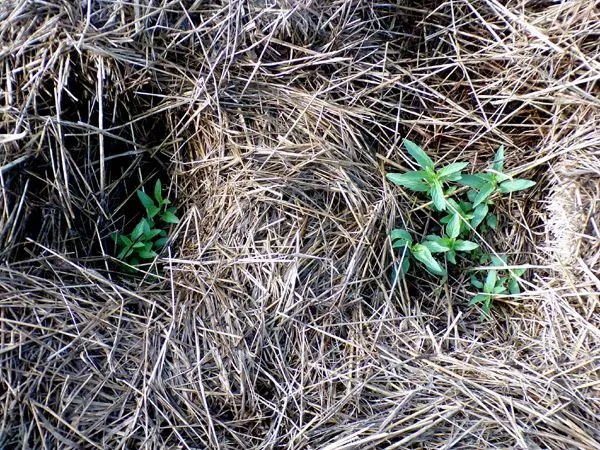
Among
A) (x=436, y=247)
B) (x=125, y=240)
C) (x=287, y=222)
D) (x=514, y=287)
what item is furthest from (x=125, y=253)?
(x=514, y=287)

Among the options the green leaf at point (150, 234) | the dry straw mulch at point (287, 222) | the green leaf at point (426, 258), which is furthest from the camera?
the green leaf at point (150, 234)

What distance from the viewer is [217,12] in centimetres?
195

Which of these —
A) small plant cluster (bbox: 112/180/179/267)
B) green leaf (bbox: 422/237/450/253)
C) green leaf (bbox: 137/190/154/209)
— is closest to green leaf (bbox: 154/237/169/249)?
small plant cluster (bbox: 112/180/179/267)

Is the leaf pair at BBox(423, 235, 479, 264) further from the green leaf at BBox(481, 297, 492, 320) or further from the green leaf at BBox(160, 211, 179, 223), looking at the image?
the green leaf at BBox(160, 211, 179, 223)

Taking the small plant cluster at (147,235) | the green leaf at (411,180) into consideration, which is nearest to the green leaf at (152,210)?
the small plant cluster at (147,235)

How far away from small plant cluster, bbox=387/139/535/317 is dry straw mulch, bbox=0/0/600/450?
0.19ft

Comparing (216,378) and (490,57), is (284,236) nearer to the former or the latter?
(216,378)

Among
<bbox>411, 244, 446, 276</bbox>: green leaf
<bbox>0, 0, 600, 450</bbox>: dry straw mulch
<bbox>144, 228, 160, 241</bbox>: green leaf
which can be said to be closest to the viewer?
<bbox>0, 0, 600, 450</bbox>: dry straw mulch

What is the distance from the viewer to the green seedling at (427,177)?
1.89 meters

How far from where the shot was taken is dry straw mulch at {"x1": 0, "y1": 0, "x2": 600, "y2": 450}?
64.4 inches

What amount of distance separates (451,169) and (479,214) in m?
0.18

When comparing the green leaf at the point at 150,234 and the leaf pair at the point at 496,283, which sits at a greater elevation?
the leaf pair at the point at 496,283

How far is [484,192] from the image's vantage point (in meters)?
1.92

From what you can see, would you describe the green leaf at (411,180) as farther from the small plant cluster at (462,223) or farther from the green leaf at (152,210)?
the green leaf at (152,210)
